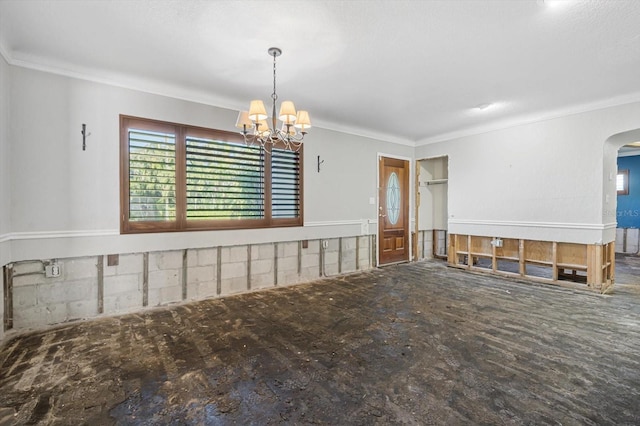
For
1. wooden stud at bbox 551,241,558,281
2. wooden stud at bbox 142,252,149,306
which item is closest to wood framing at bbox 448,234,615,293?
wooden stud at bbox 551,241,558,281

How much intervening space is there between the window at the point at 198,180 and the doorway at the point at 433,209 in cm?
347

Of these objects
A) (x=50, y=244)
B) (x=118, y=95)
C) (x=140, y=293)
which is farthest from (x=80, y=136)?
(x=140, y=293)

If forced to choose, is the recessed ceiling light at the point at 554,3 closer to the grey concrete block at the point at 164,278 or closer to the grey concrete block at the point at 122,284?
the grey concrete block at the point at 164,278

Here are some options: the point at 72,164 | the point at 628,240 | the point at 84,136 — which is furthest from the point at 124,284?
the point at 628,240

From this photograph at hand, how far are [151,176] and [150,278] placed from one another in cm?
123

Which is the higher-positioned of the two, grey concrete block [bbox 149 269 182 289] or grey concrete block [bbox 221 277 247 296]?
grey concrete block [bbox 149 269 182 289]

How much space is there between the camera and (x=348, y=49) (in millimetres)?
2898

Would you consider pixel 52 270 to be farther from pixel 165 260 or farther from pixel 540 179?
pixel 540 179

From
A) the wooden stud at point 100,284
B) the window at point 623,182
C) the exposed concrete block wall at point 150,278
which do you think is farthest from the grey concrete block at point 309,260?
the window at point 623,182

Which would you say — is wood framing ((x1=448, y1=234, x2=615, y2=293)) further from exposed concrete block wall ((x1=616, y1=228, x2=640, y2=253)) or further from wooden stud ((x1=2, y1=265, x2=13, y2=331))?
wooden stud ((x1=2, y1=265, x2=13, y2=331))

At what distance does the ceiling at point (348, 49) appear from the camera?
2334 mm

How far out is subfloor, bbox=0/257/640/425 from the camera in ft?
5.94

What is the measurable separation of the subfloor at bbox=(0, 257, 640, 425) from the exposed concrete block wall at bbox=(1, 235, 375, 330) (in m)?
0.21

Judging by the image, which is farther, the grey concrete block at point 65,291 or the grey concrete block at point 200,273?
the grey concrete block at point 200,273
